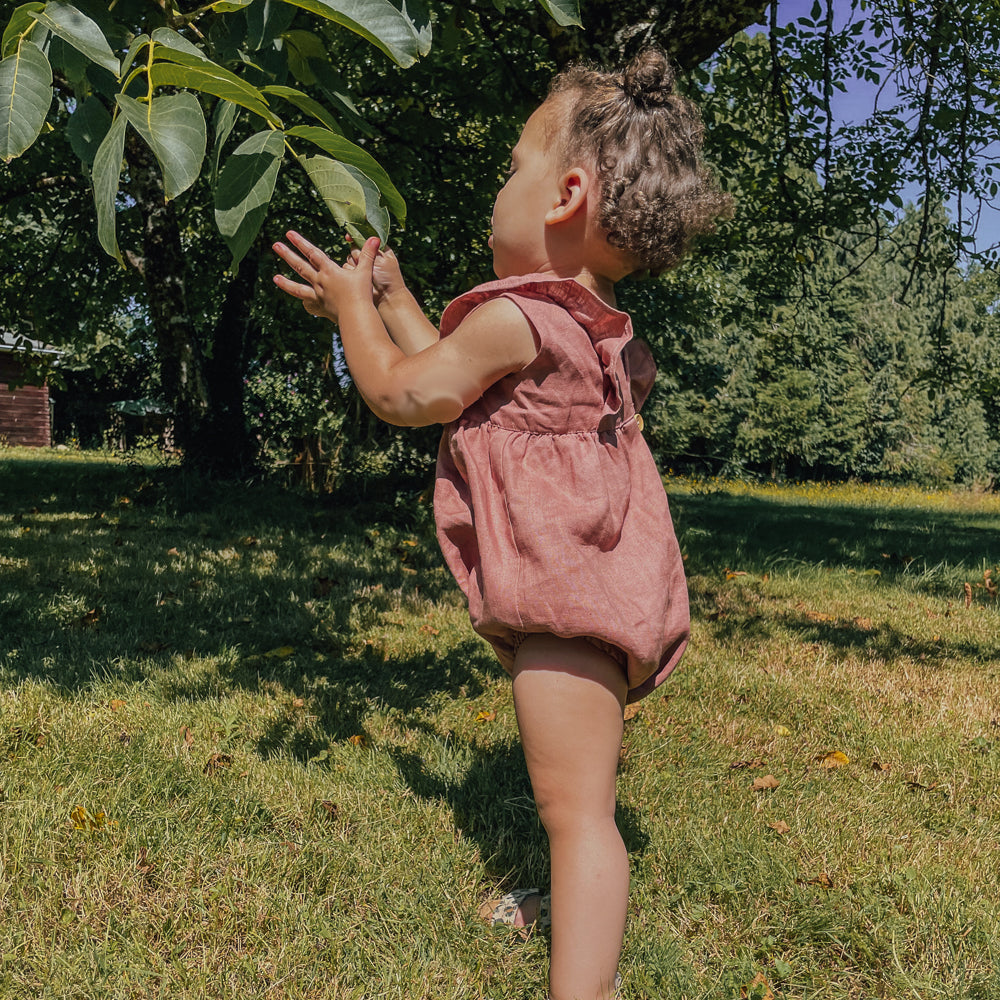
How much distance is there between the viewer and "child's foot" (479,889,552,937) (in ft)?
6.66

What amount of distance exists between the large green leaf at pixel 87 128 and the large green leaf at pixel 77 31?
6.5 inches

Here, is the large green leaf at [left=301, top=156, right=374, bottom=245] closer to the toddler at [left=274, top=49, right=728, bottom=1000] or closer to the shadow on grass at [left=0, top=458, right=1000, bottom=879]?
the toddler at [left=274, top=49, right=728, bottom=1000]

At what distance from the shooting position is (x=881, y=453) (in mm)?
27375

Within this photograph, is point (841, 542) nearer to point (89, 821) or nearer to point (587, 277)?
point (587, 277)

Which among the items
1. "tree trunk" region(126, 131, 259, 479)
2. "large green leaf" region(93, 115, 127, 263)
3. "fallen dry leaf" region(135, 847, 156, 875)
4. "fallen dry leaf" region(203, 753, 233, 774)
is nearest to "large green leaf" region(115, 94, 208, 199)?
"large green leaf" region(93, 115, 127, 263)

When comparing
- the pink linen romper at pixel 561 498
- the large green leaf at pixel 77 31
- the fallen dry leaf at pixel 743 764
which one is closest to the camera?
the large green leaf at pixel 77 31

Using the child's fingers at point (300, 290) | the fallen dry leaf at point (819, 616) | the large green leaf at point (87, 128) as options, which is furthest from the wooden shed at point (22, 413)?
the large green leaf at point (87, 128)

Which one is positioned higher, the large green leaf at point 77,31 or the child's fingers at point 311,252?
the large green leaf at point 77,31

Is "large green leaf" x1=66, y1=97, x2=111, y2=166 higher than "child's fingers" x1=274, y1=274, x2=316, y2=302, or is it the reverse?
"large green leaf" x1=66, y1=97, x2=111, y2=166

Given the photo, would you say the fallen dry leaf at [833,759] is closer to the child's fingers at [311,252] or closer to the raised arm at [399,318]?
the raised arm at [399,318]

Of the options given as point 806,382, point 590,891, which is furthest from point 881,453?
point 590,891

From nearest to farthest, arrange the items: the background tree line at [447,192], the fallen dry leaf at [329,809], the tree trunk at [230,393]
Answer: the fallen dry leaf at [329,809] < the background tree line at [447,192] < the tree trunk at [230,393]

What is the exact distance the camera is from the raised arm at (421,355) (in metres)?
1.64

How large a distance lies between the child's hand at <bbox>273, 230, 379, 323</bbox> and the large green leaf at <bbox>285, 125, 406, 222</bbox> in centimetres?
29
